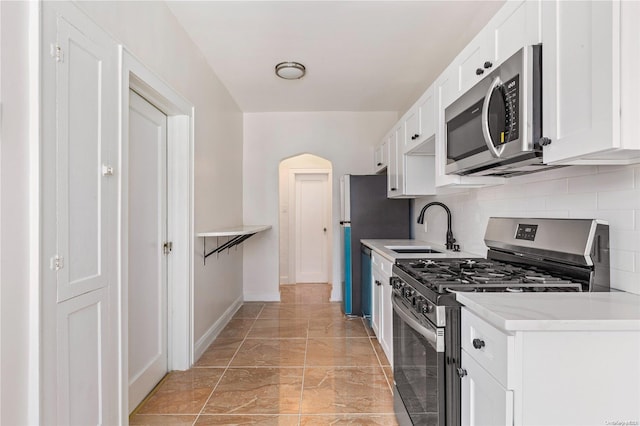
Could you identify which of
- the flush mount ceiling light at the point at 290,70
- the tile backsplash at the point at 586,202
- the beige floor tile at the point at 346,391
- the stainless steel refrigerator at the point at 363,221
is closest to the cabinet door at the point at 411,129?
the tile backsplash at the point at 586,202

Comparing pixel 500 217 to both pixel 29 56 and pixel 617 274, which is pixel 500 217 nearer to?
pixel 617 274

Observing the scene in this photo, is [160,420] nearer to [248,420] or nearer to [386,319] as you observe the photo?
[248,420]

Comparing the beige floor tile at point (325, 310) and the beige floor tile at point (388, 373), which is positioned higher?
the beige floor tile at point (388, 373)

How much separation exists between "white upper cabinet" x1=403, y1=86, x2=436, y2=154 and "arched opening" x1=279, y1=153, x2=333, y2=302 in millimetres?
3352

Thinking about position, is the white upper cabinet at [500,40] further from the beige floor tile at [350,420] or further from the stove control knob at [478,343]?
the beige floor tile at [350,420]

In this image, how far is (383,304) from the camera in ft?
9.59

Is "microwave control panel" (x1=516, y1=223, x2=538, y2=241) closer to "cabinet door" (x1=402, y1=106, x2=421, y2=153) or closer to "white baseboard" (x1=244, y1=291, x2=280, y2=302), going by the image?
"cabinet door" (x1=402, y1=106, x2=421, y2=153)

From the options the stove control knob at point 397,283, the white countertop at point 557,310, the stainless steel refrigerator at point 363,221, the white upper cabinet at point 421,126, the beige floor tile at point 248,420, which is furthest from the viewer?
the stainless steel refrigerator at point 363,221

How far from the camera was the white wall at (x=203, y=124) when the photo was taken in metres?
1.97

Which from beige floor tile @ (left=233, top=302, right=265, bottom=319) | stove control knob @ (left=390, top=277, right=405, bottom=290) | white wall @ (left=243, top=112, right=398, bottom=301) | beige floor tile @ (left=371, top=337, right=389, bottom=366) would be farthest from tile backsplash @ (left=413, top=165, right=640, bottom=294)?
beige floor tile @ (left=233, top=302, right=265, bottom=319)

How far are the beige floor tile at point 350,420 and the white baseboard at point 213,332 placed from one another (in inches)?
50.5

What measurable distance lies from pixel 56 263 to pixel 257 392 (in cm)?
160

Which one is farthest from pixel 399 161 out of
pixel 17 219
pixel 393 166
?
pixel 17 219

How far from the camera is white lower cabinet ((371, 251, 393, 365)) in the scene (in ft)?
8.78
